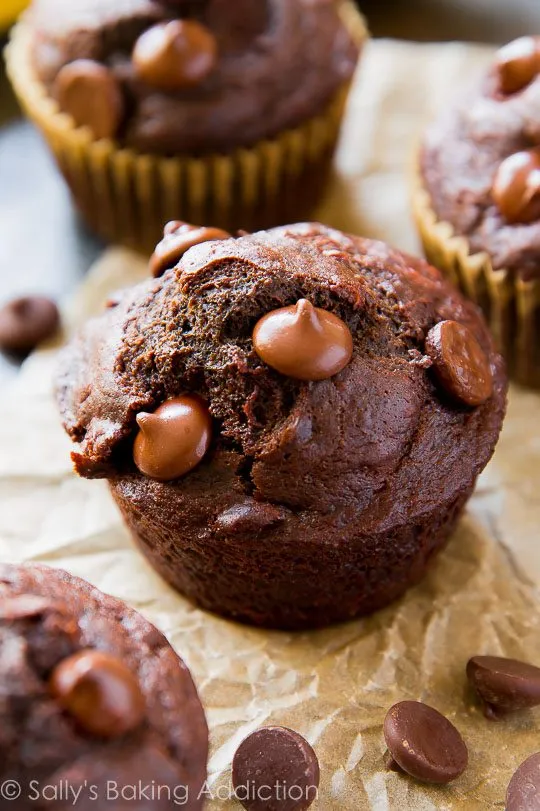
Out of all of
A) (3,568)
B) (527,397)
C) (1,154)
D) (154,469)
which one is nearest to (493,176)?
(527,397)

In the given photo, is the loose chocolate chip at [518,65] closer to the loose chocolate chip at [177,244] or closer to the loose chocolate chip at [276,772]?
the loose chocolate chip at [177,244]

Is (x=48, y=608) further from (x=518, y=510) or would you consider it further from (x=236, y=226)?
(x=236, y=226)

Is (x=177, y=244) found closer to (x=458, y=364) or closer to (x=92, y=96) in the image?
(x=458, y=364)

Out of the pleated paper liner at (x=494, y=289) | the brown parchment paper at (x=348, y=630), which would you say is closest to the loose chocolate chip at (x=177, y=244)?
the brown parchment paper at (x=348, y=630)

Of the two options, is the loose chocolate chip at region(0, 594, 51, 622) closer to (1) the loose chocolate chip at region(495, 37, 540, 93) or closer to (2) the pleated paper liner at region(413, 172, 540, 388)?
(2) the pleated paper liner at region(413, 172, 540, 388)

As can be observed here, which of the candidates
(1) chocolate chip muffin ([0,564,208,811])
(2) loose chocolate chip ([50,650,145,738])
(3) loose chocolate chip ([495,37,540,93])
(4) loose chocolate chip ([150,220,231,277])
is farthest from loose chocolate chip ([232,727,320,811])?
(3) loose chocolate chip ([495,37,540,93])
